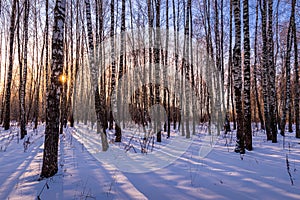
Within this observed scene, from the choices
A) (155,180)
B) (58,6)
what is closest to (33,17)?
(58,6)

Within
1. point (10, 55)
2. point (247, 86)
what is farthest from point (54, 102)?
point (10, 55)

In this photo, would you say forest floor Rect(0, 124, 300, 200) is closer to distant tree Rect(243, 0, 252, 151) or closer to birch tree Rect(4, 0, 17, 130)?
distant tree Rect(243, 0, 252, 151)

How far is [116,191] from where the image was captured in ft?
10.8

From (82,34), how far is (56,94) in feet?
48.5

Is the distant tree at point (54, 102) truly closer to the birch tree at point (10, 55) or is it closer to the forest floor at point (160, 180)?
the forest floor at point (160, 180)

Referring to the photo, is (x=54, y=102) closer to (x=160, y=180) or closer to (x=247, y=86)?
(x=160, y=180)

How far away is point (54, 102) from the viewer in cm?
399

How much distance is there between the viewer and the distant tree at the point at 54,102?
396 centimetres

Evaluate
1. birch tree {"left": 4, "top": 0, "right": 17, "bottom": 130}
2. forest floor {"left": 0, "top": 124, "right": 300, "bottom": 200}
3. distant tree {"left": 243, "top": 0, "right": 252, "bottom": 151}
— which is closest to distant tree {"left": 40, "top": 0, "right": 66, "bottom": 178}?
forest floor {"left": 0, "top": 124, "right": 300, "bottom": 200}

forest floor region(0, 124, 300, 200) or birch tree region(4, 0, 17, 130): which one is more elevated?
birch tree region(4, 0, 17, 130)

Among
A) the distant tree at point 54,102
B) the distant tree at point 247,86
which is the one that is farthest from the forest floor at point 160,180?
the distant tree at point 247,86

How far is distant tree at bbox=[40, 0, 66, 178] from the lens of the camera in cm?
396

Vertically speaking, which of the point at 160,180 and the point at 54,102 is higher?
the point at 54,102

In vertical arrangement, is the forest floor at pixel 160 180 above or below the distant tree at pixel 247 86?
below
